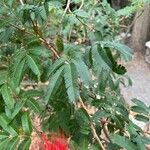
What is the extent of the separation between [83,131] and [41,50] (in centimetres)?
38

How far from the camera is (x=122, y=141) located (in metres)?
1.60

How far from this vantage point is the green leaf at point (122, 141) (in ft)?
5.24

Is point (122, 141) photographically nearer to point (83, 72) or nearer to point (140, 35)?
point (83, 72)

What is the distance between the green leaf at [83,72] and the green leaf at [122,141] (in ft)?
1.03

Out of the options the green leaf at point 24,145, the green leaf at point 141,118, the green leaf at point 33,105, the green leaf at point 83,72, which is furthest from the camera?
the green leaf at point 141,118

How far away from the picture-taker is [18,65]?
1.54 metres

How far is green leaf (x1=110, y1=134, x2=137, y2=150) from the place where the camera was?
62.8 inches

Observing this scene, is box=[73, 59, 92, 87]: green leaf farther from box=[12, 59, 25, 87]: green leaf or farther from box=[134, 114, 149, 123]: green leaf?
box=[134, 114, 149, 123]: green leaf

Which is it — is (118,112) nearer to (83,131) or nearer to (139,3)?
(83,131)

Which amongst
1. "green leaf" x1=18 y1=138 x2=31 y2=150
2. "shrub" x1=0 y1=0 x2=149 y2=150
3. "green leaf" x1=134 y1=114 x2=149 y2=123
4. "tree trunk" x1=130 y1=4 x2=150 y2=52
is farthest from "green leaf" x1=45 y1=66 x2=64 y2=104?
"tree trunk" x1=130 y1=4 x2=150 y2=52

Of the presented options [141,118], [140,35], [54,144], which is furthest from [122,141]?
[140,35]

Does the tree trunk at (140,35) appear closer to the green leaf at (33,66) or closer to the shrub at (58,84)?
the shrub at (58,84)

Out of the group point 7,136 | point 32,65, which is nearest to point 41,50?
point 32,65

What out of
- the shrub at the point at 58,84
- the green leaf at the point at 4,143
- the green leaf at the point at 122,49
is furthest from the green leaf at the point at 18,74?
the green leaf at the point at 122,49
